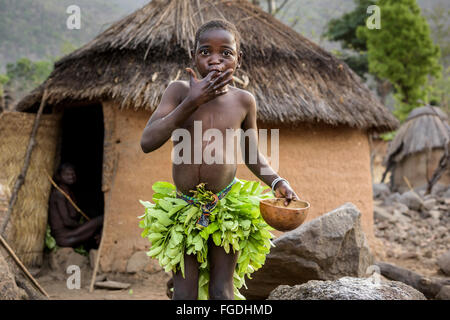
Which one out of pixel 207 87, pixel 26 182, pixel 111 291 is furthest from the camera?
pixel 26 182

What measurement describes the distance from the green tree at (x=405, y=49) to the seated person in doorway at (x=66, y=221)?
45.8 ft

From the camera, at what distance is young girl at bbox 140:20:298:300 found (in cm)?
201

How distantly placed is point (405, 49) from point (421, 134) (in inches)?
189

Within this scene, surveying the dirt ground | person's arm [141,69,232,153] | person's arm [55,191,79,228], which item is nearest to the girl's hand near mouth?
person's arm [141,69,232,153]

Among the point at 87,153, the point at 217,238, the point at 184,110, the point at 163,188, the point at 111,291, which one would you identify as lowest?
the point at 111,291

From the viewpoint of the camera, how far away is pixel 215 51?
201 centimetres

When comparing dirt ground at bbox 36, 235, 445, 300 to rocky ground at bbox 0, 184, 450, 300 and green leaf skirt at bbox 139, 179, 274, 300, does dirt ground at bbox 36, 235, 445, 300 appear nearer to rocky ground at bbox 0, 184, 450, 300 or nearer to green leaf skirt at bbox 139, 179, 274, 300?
rocky ground at bbox 0, 184, 450, 300

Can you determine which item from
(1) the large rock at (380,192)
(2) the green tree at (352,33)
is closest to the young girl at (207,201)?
(1) the large rock at (380,192)

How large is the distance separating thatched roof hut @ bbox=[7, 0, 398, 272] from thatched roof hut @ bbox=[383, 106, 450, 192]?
745 centimetres

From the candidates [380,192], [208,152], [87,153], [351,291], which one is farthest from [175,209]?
[380,192]

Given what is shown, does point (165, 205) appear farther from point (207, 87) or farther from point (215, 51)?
point (215, 51)

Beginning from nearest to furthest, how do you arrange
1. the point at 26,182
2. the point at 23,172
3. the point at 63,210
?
the point at 23,172
the point at 26,182
the point at 63,210

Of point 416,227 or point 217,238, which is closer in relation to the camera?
point 217,238
